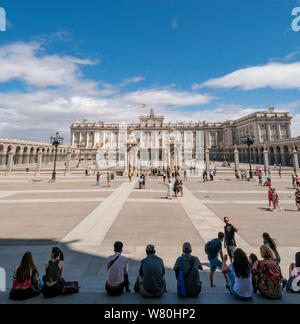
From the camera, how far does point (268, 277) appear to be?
10.6 ft

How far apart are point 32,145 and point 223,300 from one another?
74426 millimetres

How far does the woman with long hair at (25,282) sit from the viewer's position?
3.06 meters

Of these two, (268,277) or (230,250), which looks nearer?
(268,277)

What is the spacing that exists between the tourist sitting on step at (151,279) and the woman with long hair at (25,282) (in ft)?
6.02

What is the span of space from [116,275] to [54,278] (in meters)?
1.10

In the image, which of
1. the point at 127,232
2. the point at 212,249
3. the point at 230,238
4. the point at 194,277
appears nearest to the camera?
the point at 194,277

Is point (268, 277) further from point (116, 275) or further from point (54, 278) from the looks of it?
point (54, 278)

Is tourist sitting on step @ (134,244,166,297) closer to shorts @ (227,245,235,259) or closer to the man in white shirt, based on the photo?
the man in white shirt

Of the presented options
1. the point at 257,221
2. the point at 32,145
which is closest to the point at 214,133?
the point at 32,145

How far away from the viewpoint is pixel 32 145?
64.0 meters

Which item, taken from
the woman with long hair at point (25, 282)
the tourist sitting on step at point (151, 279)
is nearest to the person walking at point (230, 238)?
the tourist sitting on step at point (151, 279)
